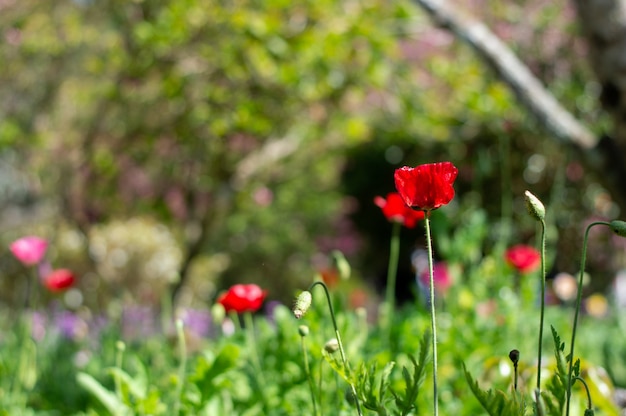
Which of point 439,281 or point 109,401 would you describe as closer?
point 109,401

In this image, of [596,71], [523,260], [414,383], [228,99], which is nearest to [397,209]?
[414,383]

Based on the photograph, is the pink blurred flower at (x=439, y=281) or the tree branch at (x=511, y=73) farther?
the tree branch at (x=511, y=73)

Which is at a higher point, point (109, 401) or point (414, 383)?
point (414, 383)

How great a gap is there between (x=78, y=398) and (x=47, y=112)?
263cm

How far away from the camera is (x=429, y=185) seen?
0.88m

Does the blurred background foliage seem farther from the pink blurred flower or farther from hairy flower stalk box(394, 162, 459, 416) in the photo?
hairy flower stalk box(394, 162, 459, 416)

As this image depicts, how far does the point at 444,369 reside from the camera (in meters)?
1.85

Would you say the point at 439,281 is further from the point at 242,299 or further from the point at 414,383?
the point at 414,383

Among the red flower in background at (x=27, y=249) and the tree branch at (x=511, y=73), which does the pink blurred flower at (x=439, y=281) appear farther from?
the red flower in background at (x=27, y=249)

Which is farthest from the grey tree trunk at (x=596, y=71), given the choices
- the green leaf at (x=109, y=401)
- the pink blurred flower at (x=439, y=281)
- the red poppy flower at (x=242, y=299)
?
the green leaf at (x=109, y=401)

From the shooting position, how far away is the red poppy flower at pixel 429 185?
0.87 metres

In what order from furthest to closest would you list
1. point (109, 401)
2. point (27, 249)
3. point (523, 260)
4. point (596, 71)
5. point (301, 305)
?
point (596, 71), point (523, 260), point (27, 249), point (109, 401), point (301, 305)

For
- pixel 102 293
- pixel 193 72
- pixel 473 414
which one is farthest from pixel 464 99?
pixel 102 293

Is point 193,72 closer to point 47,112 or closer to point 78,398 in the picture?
point 47,112
